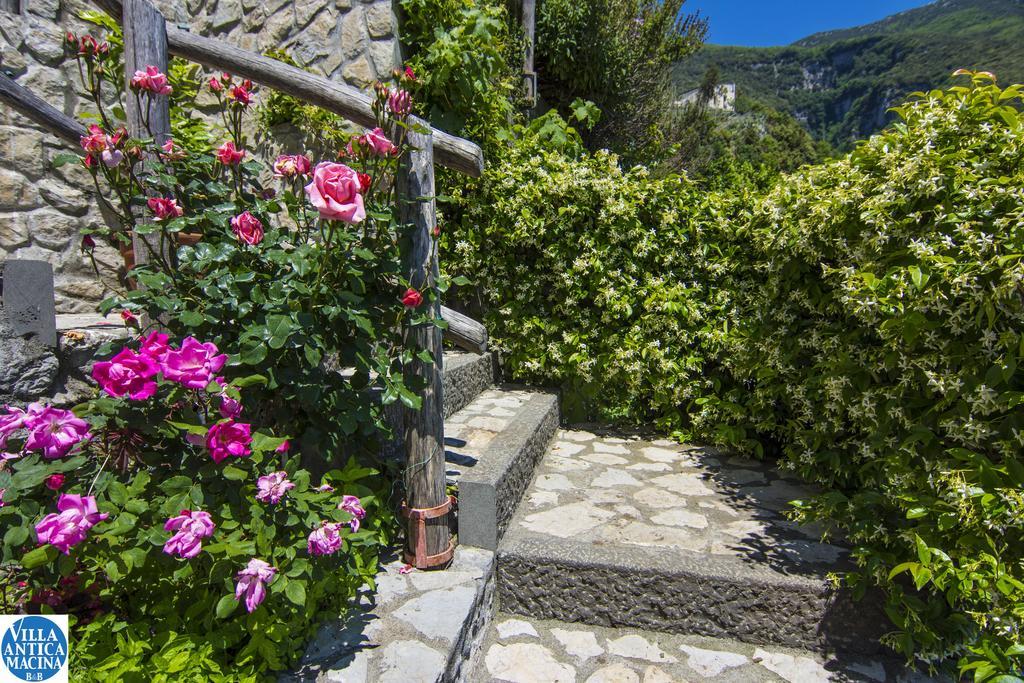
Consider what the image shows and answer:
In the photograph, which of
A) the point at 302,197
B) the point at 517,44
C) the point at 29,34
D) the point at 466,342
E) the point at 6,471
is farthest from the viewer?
the point at 517,44

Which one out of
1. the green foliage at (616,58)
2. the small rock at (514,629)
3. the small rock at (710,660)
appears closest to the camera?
the small rock at (710,660)

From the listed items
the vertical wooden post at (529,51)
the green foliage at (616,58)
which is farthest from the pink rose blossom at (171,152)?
the green foliage at (616,58)

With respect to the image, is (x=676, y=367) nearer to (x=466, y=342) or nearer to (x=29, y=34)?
(x=466, y=342)

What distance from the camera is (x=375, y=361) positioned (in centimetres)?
184

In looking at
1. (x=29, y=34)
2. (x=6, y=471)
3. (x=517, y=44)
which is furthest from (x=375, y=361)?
(x=517, y=44)

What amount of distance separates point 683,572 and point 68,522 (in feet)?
6.35

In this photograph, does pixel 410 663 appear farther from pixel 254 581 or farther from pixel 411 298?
pixel 411 298

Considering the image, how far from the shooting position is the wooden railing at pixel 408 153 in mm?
1824

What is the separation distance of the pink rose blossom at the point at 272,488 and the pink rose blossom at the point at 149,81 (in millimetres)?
Answer: 1204

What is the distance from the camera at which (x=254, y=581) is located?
1.32 metres

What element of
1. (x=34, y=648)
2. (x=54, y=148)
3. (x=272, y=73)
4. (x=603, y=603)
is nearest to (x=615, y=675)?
(x=603, y=603)

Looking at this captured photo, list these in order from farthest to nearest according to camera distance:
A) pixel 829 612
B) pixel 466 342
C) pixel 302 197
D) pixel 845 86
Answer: pixel 845 86 < pixel 466 342 < pixel 829 612 < pixel 302 197

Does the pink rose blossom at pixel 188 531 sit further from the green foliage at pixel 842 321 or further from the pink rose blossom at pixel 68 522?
the green foliage at pixel 842 321

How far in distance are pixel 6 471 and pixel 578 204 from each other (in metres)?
3.26
